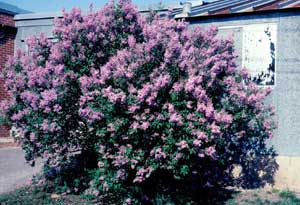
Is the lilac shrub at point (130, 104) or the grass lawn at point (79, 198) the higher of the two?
the lilac shrub at point (130, 104)

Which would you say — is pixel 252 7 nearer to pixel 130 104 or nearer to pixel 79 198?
pixel 130 104

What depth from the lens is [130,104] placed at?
5875 mm

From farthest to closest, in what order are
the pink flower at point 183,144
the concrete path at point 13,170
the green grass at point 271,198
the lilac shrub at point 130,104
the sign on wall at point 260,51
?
the concrete path at point 13,170 < the sign on wall at point 260,51 < the green grass at point 271,198 < the lilac shrub at point 130,104 < the pink flower at point 183,144

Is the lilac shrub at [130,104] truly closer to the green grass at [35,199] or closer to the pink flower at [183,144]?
the pink flower at [183,144]

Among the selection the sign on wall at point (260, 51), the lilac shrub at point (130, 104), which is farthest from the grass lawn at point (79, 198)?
the sign on wall at point (260, 51)

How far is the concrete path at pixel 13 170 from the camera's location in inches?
331

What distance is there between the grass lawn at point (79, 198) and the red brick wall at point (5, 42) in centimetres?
695

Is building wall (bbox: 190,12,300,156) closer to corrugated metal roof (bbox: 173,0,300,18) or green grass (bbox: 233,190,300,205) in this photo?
corrugated metal roof (bbox: 173,0,300,18)

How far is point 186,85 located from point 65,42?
210cm

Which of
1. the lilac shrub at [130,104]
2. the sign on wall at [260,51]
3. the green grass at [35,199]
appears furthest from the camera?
the sign on wall at [260,51]

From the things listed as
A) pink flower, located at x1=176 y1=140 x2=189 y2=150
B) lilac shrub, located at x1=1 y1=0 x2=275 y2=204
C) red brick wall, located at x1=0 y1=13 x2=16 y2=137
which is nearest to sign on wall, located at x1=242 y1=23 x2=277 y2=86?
lilac shrub, located at x1=1 y1=0 x2=275 y2=204

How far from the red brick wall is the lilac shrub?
7000 millimetres

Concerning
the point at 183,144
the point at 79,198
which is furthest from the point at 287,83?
the point at 79,198

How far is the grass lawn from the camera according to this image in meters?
7.19
